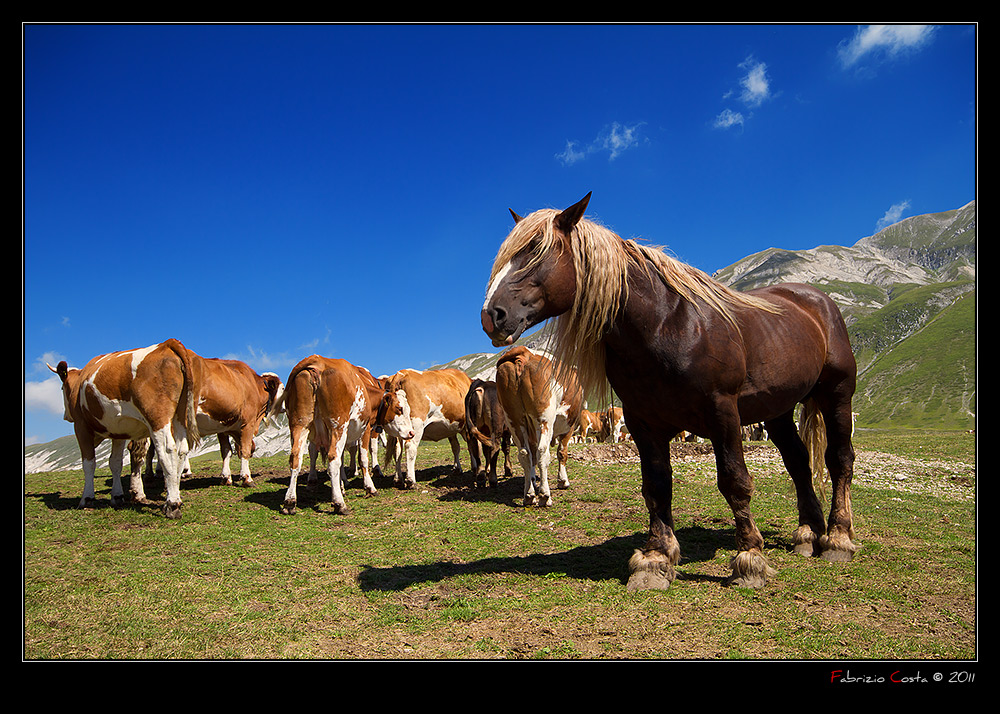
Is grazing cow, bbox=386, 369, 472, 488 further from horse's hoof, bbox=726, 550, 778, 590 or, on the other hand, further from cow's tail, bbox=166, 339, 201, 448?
horse's hoof, bbox=726, 550, 778, 590

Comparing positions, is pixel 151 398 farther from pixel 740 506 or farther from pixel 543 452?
pixel 740 506

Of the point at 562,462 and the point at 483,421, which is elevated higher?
the point at 483,421

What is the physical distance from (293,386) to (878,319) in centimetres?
18940

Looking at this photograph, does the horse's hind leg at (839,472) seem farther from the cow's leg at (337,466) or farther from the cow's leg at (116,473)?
the cow's leg at (116,473)

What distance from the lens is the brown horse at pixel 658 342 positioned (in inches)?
170

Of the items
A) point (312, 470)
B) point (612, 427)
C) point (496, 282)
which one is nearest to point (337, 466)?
point (312, 470)

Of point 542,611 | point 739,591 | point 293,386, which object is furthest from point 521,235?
point 293,386

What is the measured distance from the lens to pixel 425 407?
11531mm

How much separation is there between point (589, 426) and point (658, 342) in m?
26.1

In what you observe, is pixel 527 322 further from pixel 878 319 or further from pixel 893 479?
pixel 878 319

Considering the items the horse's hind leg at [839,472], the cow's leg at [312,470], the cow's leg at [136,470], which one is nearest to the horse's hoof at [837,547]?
the horse's hind leg at [839,472]

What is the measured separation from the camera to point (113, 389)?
8.40 m

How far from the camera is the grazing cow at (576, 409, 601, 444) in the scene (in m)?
29.1

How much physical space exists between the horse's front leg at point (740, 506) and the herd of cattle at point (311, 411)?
1.56 metres
